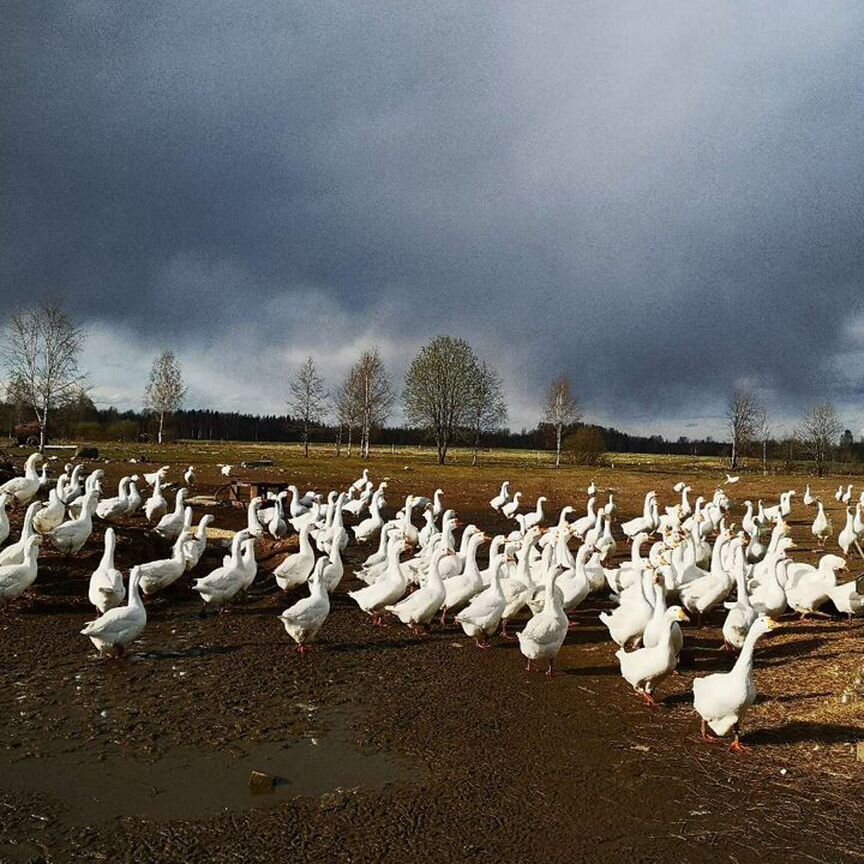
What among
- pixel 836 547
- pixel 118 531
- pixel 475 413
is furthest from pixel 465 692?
pixel 475 413

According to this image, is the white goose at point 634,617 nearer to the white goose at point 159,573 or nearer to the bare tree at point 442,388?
the white goose at point 159,573

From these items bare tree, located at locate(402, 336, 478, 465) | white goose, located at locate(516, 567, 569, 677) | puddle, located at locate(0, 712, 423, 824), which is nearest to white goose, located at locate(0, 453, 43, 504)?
puddle, located at locate(0, 712, 423, 824)

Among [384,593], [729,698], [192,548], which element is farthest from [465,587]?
[729,698]

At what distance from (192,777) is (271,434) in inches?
6025

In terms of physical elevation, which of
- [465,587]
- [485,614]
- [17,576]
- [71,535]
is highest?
[71,535]

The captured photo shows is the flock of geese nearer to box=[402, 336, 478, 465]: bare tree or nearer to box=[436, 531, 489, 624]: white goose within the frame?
box=[436, 531, 489, 624]: white goose

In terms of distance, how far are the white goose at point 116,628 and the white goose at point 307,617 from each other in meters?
1.98

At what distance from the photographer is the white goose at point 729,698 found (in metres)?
7.38

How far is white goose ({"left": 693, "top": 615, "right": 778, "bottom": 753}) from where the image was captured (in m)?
7.38

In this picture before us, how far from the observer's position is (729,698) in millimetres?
7398

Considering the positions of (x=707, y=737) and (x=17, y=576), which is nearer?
(x=707, y=737)

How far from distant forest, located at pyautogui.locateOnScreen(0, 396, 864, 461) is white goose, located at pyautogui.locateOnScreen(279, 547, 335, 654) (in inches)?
2244

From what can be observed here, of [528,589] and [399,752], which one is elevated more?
[528,589]

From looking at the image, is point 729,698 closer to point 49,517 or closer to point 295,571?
point 295,571
